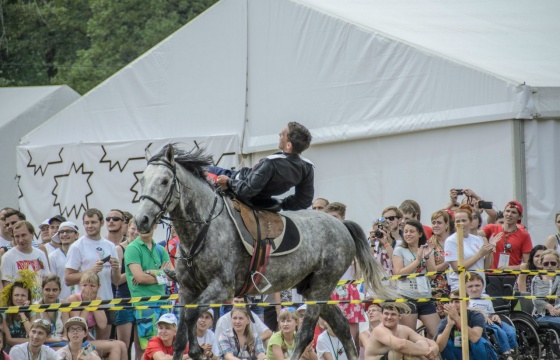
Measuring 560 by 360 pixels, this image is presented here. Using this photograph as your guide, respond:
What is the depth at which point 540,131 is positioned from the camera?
1358cm

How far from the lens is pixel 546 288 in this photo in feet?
40.8

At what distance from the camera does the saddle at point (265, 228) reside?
9078mm

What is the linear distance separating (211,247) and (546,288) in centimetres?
522

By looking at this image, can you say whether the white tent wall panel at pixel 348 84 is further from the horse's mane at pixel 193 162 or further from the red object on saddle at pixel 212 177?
the horse's mane at pixel 193 162

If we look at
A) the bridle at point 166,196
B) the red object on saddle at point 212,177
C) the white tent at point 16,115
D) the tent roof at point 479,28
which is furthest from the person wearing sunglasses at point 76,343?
the white tent at point 16,115

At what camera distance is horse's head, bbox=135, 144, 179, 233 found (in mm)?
8258

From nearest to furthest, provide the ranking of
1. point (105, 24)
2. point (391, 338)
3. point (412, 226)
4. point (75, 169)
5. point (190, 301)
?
point (190, 301)
point (391, 338)
point (412, 226)
point (75, 169)
point (105, 24)

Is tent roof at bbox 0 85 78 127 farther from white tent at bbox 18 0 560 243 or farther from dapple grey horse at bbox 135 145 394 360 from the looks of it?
dapple grey horse at bbox 135 145 394 360

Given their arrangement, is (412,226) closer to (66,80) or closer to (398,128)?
(398,128)

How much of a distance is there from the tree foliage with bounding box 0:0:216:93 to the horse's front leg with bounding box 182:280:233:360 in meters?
22.6

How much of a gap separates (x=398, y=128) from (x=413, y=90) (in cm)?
56

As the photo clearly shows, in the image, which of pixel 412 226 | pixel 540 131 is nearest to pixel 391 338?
pixel 412 226

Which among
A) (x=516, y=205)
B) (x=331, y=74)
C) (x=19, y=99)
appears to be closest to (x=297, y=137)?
(x=516, y=205)

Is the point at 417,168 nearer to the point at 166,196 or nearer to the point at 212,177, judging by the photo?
the point at 212,177
